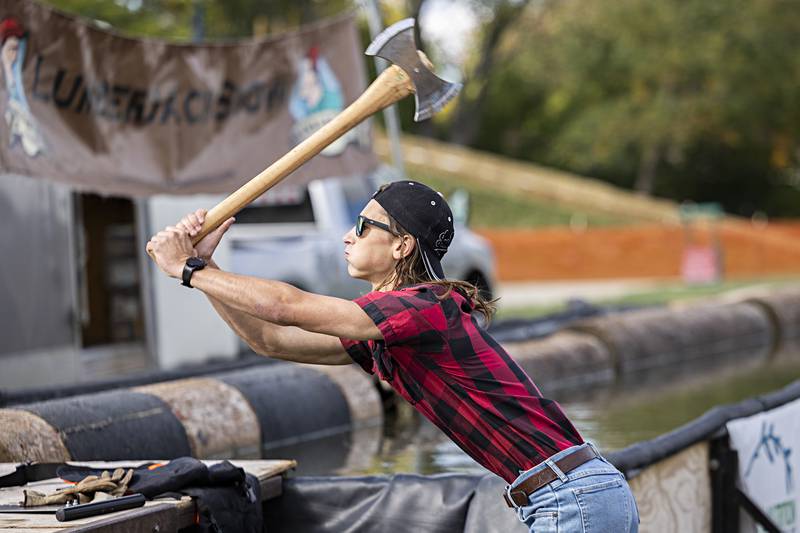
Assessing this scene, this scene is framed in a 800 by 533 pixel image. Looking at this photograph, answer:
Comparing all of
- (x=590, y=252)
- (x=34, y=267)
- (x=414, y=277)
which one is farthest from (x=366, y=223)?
(x=590, y=252)

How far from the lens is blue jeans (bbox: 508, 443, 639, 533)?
357cm

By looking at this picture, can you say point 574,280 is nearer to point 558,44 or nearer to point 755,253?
point 755,253

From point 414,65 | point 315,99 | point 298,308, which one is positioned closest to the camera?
point 298,308

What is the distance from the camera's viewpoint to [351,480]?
16.5 ft

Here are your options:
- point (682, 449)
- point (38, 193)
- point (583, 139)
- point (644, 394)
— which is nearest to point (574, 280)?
point (583, 139)

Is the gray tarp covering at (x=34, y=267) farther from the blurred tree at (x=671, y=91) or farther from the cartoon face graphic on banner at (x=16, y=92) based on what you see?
the blurred tree at (x=671, y=91)

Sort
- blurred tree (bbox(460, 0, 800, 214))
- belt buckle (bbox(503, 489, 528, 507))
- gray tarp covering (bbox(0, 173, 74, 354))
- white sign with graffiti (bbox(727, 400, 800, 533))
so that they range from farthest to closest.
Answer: blurred tree (bbox(460, 0, 800, 214)) → gray tarp covering (bbox(0, 173, 74, 354)) → white sign with graffiti (bbox(727, 400, 800, 533)) → belt buckle (bbox(503, 489, 528, 507))

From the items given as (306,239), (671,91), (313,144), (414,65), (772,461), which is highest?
(671,91)

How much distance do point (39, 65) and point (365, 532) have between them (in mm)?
4878

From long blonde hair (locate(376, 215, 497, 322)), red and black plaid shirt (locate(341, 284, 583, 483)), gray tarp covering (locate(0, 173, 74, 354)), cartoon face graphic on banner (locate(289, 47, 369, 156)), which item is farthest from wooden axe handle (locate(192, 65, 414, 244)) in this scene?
cartoon face graphic on banner (locate(289, 47, 369, 156))

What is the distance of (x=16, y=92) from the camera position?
8375 mm

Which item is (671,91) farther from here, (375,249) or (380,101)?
(375,249)

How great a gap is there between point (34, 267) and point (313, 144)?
6035mm

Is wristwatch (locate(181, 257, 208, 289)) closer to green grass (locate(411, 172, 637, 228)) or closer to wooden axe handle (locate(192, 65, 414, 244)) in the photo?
wooden axe handle (locate(192, 65, 414, 244))
